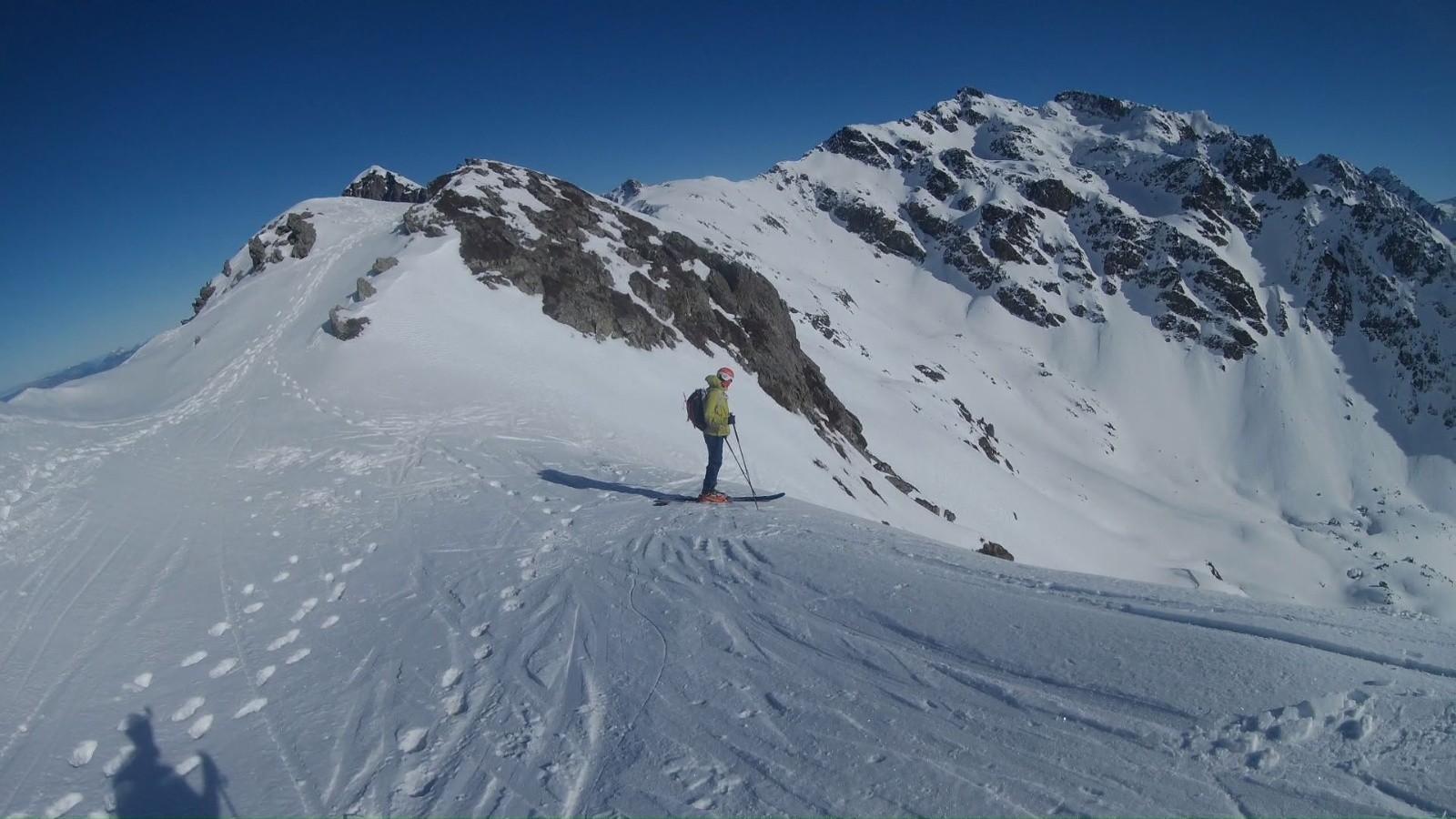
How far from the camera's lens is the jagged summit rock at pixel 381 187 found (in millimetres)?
50562

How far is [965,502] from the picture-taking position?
37000 millimetres

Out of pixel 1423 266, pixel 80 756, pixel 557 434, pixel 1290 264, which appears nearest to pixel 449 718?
pixel 80 756

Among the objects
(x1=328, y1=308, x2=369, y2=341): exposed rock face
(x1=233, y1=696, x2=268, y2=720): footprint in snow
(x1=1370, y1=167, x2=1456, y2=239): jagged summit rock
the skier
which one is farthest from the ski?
(x1=1370, y1=167, x2=1456, y2=239): jagged summit rock

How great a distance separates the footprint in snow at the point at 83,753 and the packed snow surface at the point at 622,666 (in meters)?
0.03

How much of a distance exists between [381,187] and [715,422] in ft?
174

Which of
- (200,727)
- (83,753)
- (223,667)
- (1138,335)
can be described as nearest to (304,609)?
(223,667)

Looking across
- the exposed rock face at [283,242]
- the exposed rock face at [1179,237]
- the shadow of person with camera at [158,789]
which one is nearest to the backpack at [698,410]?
the shadow of person with camera at [158,789]

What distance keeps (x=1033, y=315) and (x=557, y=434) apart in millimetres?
106402

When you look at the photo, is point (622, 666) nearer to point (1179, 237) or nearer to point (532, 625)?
point (532, 625)

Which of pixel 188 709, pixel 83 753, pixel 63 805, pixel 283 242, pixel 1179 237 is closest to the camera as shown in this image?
→ pixel 63 805

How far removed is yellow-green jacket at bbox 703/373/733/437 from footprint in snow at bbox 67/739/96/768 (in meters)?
7.51

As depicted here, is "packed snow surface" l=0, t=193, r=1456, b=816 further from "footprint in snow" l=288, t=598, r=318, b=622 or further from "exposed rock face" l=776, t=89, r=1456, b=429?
"exposed rock face" l=776, t=89, r=1456, b=429

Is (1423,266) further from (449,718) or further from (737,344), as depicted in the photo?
(449,718)

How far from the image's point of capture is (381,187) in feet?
168
